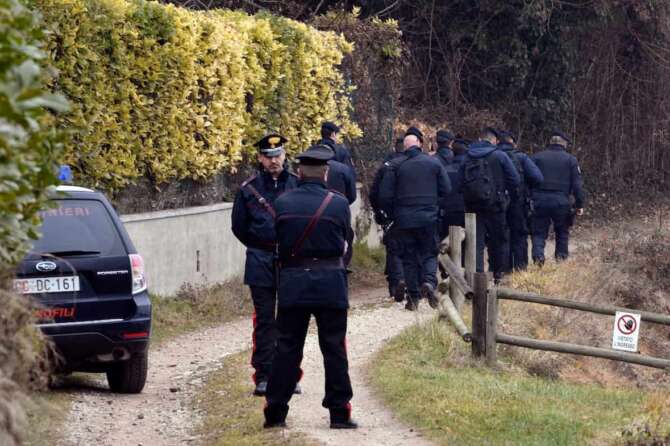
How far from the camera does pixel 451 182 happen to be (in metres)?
18.2

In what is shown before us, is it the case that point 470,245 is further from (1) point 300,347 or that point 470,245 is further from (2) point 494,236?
(1) point 300,347

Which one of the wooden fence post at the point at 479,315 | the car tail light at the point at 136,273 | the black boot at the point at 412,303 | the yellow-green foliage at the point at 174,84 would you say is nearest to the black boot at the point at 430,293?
the black boot at the point at 412,303

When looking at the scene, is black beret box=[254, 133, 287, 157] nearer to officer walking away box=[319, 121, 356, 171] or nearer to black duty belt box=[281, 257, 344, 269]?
black duty belt box=[281, 257, 344, 269]

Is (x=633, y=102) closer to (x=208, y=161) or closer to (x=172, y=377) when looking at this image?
(x=208, y=161)

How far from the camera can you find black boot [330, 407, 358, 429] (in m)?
9.45

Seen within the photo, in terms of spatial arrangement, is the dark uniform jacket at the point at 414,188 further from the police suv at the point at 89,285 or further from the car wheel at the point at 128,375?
the police suv at the point at 89,285

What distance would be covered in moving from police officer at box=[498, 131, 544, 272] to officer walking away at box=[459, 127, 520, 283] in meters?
0.40

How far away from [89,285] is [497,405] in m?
3.19

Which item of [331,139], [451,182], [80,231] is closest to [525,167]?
[451,182]

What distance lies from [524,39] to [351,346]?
14901mm

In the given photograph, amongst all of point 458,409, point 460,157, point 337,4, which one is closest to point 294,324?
point 458,409

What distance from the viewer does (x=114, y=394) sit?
11367mm

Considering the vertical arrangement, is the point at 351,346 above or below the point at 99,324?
below

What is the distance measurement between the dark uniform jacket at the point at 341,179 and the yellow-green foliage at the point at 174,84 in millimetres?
2064
